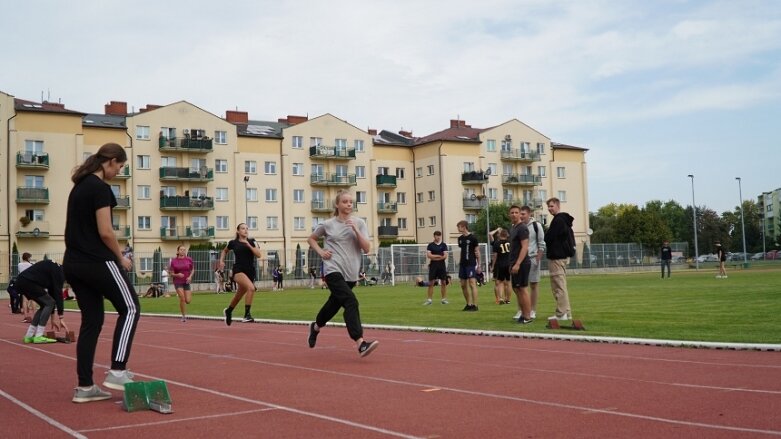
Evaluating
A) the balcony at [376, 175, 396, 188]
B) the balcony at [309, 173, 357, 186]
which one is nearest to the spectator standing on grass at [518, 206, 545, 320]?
the balcony at [309, 173, 357, 186]

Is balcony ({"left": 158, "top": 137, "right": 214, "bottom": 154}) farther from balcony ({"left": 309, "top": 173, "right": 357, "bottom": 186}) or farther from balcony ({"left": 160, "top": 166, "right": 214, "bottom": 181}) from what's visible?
balcony ({"left": 309, "top": 173, "right": 357, "bottom": 186})

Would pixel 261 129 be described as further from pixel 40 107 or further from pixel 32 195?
pixel 32 195

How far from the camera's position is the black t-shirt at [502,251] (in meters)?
20.9

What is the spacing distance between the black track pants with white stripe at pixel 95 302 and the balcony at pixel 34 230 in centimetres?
6442

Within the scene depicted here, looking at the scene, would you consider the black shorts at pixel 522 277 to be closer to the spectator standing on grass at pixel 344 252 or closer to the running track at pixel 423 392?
the running track at pixel 423 392

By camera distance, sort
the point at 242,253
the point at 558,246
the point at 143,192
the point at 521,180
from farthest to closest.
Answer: the point at 521,180 < the point at 143,192 < the point at 242,253 < the point at 558,246

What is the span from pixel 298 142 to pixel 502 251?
6026 centimetres

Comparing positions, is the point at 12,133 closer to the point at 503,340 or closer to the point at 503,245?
the point at 503,245

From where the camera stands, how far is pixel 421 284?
44.8 meters

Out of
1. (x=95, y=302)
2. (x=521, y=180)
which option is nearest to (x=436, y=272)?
(x=95, y=302)

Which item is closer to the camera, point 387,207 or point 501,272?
point 501,272

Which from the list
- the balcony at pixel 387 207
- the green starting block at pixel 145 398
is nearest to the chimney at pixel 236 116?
the balcony at pixel 387 207

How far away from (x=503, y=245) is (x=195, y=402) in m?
14.6

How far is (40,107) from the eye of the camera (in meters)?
67.3
